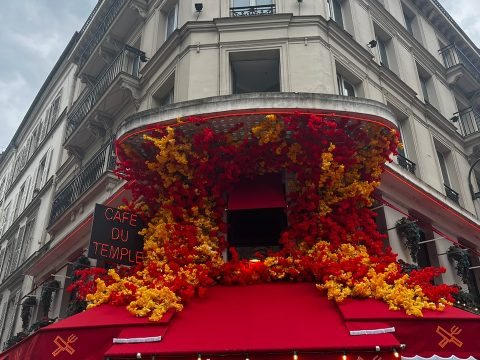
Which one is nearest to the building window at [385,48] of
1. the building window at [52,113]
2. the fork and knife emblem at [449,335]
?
the fork and knife emblem at [449,335]

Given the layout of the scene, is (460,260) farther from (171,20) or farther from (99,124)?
(99,124)

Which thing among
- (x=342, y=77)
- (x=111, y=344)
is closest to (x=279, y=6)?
(x=342, y=77)

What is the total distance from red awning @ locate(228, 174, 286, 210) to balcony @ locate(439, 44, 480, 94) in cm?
1043

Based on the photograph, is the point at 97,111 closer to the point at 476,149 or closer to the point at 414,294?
the point at 414,294

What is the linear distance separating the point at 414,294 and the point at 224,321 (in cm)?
284

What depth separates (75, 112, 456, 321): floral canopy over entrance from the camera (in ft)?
24.7

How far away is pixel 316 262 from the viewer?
24.7 feet

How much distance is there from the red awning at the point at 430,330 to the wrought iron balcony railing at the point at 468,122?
35.4 feet

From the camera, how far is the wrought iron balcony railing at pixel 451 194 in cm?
1332

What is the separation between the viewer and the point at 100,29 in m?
17.6

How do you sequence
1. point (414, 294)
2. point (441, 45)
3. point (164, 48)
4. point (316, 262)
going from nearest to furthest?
1. point (414, 294)
2. point (316, 262)
3. point (164, 48)
4. point (441, 45)

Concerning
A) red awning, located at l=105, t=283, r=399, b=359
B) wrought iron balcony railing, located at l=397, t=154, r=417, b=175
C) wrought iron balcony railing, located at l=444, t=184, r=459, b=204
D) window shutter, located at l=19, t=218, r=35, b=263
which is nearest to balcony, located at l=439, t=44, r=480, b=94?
wrought iron balcony railing, located at l=444, t=184, r=459, b=204

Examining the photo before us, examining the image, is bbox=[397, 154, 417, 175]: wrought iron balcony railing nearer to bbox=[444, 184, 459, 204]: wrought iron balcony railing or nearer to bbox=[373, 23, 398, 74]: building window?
bbox=[444, 184, 459, 204]: wrought iron balcony railing

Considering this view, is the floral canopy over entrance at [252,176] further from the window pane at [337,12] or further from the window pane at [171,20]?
the window pane at [171,20]
